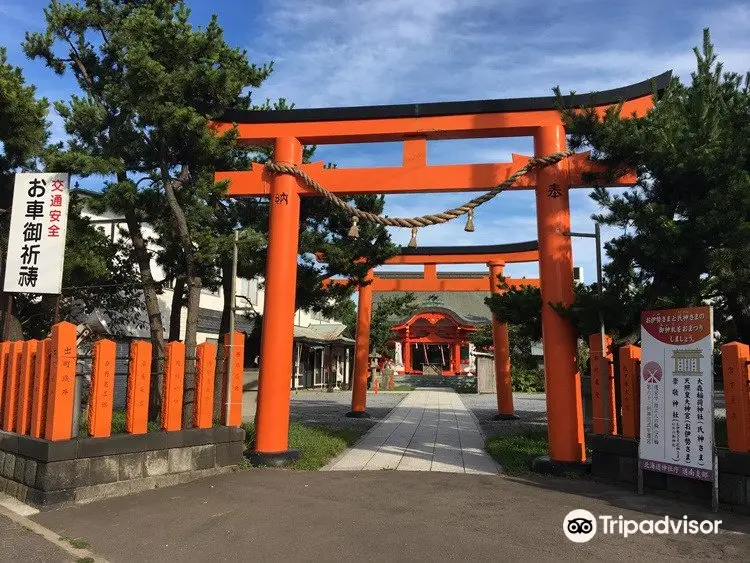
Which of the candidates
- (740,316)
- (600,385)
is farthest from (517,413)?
(600,385)

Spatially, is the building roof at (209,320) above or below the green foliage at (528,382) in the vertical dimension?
above

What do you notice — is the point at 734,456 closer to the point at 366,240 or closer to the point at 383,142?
the point at 383,142

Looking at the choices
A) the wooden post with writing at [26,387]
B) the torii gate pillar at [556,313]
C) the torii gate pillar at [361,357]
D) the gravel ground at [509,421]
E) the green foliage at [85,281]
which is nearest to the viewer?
the wooden post with writing at [26,387]

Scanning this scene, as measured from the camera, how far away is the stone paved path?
830 centimetres

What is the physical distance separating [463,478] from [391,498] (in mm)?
1445

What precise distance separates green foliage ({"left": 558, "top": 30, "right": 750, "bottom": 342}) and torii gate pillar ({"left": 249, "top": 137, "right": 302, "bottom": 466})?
3.93 m

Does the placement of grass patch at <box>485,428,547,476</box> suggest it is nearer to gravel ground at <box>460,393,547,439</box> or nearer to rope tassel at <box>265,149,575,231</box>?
gravel ground at <box>460,393,547,439</box>

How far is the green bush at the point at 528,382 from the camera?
26.2 m

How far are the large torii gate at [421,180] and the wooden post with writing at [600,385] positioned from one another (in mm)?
230

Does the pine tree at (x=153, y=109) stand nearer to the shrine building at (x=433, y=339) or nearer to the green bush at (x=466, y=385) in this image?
the green bush at (x=466, y=385)

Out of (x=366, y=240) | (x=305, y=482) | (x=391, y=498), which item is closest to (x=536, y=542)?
(x=391, y=498)

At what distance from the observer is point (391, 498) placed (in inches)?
248

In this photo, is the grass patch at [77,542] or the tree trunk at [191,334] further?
the tree trunk at [191,334]

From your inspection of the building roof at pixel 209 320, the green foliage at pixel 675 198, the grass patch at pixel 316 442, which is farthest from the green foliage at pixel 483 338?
the green foliage at pixel 675 198
